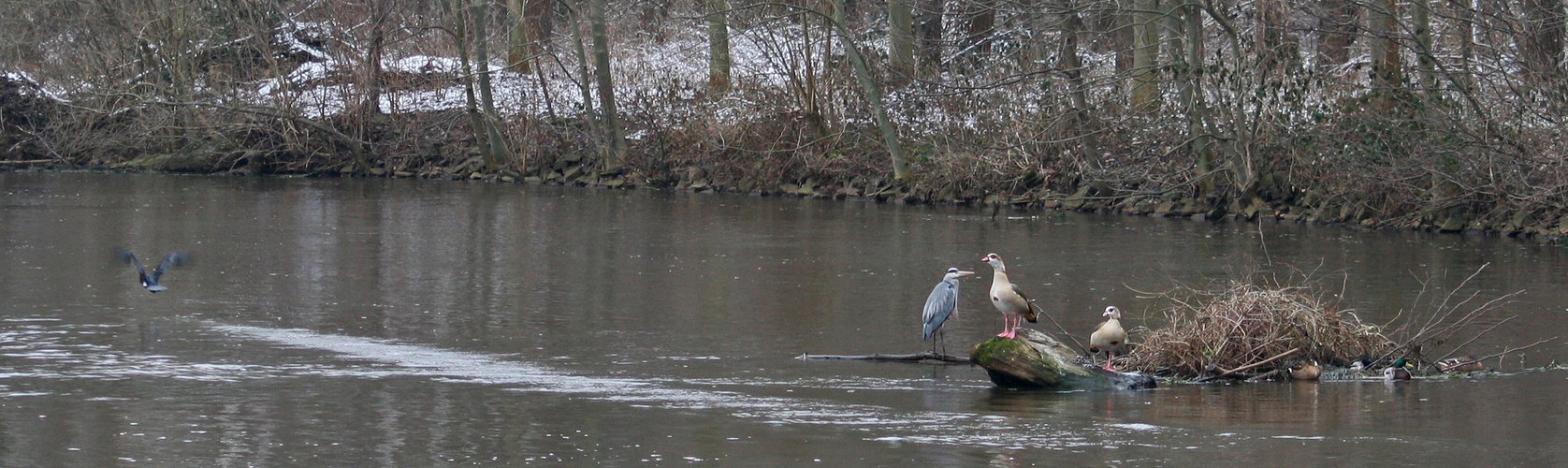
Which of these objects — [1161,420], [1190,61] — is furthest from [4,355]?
[1190,61]

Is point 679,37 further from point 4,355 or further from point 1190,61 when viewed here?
point 4,355

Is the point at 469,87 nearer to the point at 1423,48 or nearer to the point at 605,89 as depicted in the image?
the point at 605,89

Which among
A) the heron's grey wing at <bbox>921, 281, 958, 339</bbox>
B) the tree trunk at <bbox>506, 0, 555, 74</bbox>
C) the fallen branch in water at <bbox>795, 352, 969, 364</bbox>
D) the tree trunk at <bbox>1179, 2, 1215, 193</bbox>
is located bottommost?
the fallen branch in water at <bbox>795, 352, 969, 364</bbox>

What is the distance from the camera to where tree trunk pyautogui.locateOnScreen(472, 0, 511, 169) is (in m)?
33.9

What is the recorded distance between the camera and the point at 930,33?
3503 centimetres

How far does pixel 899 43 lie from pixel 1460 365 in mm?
20562

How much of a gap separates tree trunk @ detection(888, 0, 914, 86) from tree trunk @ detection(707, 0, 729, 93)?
3.65 meters

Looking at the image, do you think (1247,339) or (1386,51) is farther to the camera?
(1386,51)

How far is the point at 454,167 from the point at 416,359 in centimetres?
2479

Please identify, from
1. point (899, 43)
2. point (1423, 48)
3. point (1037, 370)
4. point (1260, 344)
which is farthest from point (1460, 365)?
point (899, 43)

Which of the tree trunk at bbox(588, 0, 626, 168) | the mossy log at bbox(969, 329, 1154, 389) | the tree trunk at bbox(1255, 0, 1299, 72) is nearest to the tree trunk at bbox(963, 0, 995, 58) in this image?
the tree trunk at bbox(1255, 0, 1299, 72)

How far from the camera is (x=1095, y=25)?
3388 cm

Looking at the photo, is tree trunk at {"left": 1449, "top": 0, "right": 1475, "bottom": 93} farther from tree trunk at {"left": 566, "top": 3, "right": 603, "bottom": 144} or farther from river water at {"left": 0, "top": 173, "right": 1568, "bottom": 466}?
tree trunk at {"left": 566, "top": 3, "right": 603, "bottom": 144}

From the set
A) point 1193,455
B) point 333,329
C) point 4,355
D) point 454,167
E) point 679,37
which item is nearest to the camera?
point 1193,455
